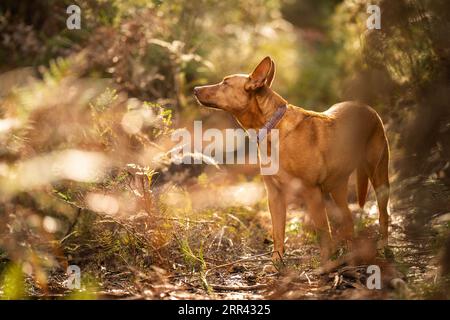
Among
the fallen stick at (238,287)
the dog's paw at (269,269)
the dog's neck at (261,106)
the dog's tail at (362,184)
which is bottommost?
the fallen stick at (238,287)

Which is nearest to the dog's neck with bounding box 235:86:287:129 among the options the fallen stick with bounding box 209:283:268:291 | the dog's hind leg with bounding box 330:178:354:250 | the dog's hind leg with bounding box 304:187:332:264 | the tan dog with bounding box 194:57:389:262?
the tan dog with bounding box 194:57:389:262

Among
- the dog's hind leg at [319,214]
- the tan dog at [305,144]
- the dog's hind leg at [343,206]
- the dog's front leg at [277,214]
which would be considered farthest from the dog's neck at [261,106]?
the dog's hind leg at [343,206]

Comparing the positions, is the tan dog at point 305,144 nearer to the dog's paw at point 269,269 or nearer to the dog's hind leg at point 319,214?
the dog's hind leg at point 319,214

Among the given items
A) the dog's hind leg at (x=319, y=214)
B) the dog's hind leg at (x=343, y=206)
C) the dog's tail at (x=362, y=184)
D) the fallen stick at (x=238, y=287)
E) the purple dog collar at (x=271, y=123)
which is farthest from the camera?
the dog's tail at (x=362, y=184)

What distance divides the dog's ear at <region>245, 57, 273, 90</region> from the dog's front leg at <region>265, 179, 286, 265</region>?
852mm

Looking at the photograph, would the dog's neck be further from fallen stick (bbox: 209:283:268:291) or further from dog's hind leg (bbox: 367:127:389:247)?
fallen stick (bbox: 209:283:268:291)

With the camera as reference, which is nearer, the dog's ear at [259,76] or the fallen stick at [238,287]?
the fallen stick at [238,287]

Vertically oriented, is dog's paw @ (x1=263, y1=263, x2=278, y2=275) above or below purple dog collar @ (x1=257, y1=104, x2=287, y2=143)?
below

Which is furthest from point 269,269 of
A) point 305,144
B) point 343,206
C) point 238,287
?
point 305,144

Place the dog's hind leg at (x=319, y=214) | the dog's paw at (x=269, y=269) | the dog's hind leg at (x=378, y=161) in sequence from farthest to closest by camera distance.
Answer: the dog's hind leg at (x=378, y=161) → the dog's hind leg at (x=319, y=214) → the dog's paw at (x=269, y=269)

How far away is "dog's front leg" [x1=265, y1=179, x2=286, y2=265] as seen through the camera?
5574 millimetres

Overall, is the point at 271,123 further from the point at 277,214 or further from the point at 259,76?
the point at 277,214

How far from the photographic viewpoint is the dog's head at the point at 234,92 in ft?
18.3
